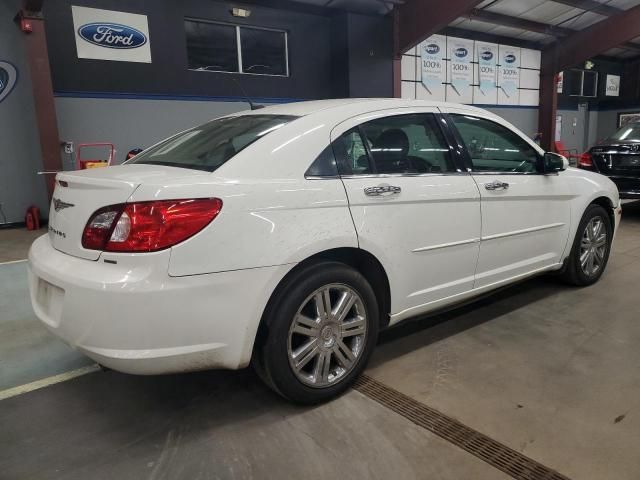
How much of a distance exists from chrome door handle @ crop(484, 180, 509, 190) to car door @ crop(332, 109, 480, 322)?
12 centimetres

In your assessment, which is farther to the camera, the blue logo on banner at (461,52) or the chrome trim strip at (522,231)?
the blue logo on banner at (461,52)

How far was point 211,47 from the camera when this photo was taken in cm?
907

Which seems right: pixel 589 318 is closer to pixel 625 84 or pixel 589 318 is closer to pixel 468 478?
pixel 468 478

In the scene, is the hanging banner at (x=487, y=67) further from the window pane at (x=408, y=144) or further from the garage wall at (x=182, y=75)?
the window pane at (x=408, y=144)

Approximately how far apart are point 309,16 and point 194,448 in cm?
983

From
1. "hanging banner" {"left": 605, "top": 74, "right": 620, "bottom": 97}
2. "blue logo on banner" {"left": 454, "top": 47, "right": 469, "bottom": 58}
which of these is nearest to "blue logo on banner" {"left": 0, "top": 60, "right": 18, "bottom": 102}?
"blue logo on banner" {"left": 454, "top": 47, "right": 469, "bottom": 58}

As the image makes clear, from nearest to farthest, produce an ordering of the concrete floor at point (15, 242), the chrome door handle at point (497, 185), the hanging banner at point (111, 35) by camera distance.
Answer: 1. the chrome door handle at point (497, 185)
2. the concrete floor at point (15, 242)
3. the hanging banner at point (111, 35)

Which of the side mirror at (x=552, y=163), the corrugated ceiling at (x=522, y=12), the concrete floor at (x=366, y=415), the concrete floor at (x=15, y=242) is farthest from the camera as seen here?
the corrugated ceiling at (x=522, y=12)

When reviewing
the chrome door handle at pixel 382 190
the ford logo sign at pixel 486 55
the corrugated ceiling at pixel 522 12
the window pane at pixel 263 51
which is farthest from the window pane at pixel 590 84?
the chrome door handle at pixel 382 190

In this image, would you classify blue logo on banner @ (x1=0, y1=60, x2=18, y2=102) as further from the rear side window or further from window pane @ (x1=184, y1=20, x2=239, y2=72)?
the rear side window

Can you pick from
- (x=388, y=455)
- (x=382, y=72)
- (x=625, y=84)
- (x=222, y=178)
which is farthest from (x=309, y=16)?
(x=625, y=84)

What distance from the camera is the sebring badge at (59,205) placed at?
2.02 meters

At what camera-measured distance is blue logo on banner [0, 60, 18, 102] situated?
733cm

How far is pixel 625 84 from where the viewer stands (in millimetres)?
18625
